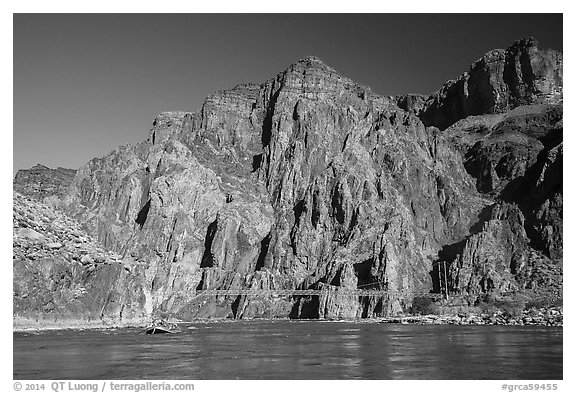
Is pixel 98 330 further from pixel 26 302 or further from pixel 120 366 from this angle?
pixel 120 366

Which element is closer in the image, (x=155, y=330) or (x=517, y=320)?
(x=155, y=330)

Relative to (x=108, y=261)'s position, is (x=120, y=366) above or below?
below

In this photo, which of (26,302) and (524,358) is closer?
(524,358)

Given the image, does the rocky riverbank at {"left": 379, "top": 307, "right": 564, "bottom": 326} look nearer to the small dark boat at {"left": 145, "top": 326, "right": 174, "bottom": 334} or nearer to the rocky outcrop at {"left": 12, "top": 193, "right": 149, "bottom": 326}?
the small dark boat at {"left": 145, "top": 326, "right": 174, "bottom": 334}

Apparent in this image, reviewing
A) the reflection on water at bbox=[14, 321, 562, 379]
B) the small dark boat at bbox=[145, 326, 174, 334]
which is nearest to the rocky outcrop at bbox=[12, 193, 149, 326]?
the small dark boat at bbox=[145, 326, 174, 334]

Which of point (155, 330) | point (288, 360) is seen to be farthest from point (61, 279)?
point (288, 360)

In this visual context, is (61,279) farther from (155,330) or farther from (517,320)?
(517,320)

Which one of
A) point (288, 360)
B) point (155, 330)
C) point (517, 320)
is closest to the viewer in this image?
point (288, 360)

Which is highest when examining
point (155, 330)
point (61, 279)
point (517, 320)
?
point (61, 279)

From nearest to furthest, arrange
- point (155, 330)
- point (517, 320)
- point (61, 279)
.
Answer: point (61, 279)
point (155, 330)
point (517, 320)

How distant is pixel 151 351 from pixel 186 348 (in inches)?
303

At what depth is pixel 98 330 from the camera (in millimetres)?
99312

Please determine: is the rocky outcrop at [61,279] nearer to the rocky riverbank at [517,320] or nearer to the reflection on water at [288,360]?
the reflection on water at [288,360]
